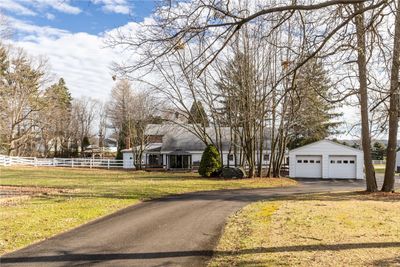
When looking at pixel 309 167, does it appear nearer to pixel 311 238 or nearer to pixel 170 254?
pixel 311 238

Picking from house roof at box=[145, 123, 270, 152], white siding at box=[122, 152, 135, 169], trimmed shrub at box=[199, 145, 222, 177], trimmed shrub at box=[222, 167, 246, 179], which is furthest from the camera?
white siding at box=[122, 152, 135, 169]

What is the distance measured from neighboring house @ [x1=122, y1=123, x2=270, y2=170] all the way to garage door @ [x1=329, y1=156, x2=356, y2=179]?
12318 mm

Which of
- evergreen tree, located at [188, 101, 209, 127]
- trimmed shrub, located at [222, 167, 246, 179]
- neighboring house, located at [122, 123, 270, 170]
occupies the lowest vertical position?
trimmed shrub, located at [222, 167, 246, 179]

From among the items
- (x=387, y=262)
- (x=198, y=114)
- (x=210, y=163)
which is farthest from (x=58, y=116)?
(x=387, y=262)

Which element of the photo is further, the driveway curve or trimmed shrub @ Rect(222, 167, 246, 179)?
trimmed shrub @ Rect(222, 167, 246, 179)

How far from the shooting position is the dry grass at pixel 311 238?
6.93 m

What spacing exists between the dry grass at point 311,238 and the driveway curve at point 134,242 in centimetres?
47

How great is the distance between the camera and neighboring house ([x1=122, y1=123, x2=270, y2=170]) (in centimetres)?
4912

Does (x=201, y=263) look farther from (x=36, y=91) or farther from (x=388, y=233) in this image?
(x=36, y=91)

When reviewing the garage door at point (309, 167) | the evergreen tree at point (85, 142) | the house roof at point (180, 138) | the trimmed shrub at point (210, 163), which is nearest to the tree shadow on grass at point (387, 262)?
the trimmed shrub at point (210, 163)

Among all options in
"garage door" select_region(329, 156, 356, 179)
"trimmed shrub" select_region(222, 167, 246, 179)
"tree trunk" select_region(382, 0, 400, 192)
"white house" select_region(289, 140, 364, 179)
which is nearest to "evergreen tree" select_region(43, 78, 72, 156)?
"trimmed shrub" select_region(222, 167, 246, 179)

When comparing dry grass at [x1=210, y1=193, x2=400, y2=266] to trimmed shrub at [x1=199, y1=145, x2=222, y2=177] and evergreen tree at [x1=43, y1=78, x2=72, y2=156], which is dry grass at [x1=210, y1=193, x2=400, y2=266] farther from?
evergreen tree at [x1=43, y1=78, x2=72, y2=156]

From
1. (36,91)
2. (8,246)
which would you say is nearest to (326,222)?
(8,246)

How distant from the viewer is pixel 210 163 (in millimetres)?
33656
